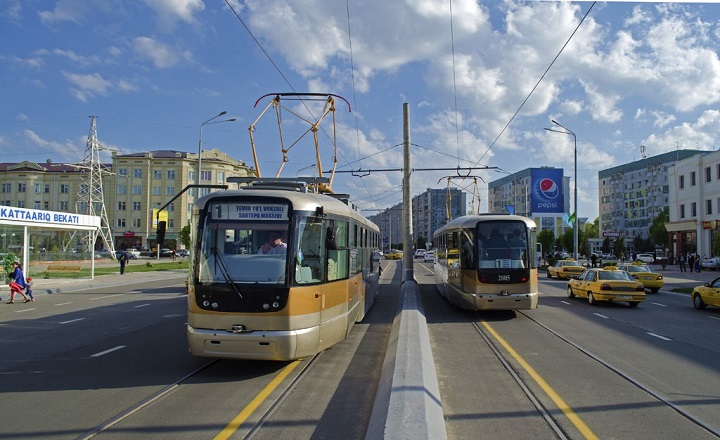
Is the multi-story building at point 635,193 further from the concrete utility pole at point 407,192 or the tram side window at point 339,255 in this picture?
the tram side window at point 339,255

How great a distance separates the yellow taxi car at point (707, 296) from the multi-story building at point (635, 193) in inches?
3283

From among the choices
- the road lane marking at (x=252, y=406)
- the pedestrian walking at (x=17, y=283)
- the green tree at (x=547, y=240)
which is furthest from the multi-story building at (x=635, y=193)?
the road lane marking at (x=252, y=406)

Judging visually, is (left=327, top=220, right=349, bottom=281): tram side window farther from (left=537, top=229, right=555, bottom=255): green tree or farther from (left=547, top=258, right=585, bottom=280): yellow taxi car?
(left=537, top=229, right=555, bottom=255): green tree

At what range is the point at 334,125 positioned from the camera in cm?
1934

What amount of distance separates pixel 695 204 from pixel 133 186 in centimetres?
7127

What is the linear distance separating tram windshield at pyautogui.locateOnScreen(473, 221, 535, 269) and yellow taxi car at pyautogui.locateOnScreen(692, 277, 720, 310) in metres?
7.28

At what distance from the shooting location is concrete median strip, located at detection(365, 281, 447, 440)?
4.77 m

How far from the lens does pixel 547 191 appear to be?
35.1 metres

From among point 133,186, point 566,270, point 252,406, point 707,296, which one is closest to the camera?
point 252,406

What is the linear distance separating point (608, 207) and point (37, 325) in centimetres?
11883

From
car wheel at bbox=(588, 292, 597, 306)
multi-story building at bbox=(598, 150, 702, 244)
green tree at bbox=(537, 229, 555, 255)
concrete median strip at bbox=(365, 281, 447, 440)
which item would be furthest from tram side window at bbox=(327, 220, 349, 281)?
multi-story building at bbox=(598, 150, 702, 244)

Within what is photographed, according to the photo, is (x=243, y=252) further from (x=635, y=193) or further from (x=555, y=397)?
(x=635, y=193)

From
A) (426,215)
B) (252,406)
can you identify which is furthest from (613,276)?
(426,215)

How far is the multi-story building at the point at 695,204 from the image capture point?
53.1 meters
